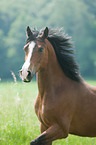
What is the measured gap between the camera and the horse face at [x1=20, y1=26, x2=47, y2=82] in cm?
332

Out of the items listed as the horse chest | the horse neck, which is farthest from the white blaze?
the horse chest

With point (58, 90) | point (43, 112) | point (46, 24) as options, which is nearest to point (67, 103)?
point (58, 90)

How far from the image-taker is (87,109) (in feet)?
12.9

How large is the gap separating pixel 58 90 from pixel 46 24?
2893cm

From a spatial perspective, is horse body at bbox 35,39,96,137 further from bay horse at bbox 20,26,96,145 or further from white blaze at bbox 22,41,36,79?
white blaze at bbox 22,41,36,79

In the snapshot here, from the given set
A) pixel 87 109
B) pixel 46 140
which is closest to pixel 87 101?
pixel 87 109

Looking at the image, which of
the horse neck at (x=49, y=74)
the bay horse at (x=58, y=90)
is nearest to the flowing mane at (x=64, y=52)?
the bay horse at (x=58, y=90)

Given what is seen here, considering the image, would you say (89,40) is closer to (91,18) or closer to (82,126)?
(91,18)

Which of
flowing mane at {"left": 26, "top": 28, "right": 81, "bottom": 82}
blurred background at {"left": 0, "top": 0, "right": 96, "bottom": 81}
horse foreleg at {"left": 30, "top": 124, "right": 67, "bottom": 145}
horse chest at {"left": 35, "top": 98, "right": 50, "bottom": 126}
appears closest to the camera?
horse foreleg at {"left": 30, "top": 124, "right": 67, "bottom": 145}

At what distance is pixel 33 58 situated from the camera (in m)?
3.46

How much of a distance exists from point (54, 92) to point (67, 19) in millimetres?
Result: 31629

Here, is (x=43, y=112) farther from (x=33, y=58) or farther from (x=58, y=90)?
(x=33, y=58)

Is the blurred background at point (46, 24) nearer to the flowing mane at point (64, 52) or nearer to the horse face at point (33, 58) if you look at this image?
the flowing mane at point (64, 52)

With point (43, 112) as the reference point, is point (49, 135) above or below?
below
